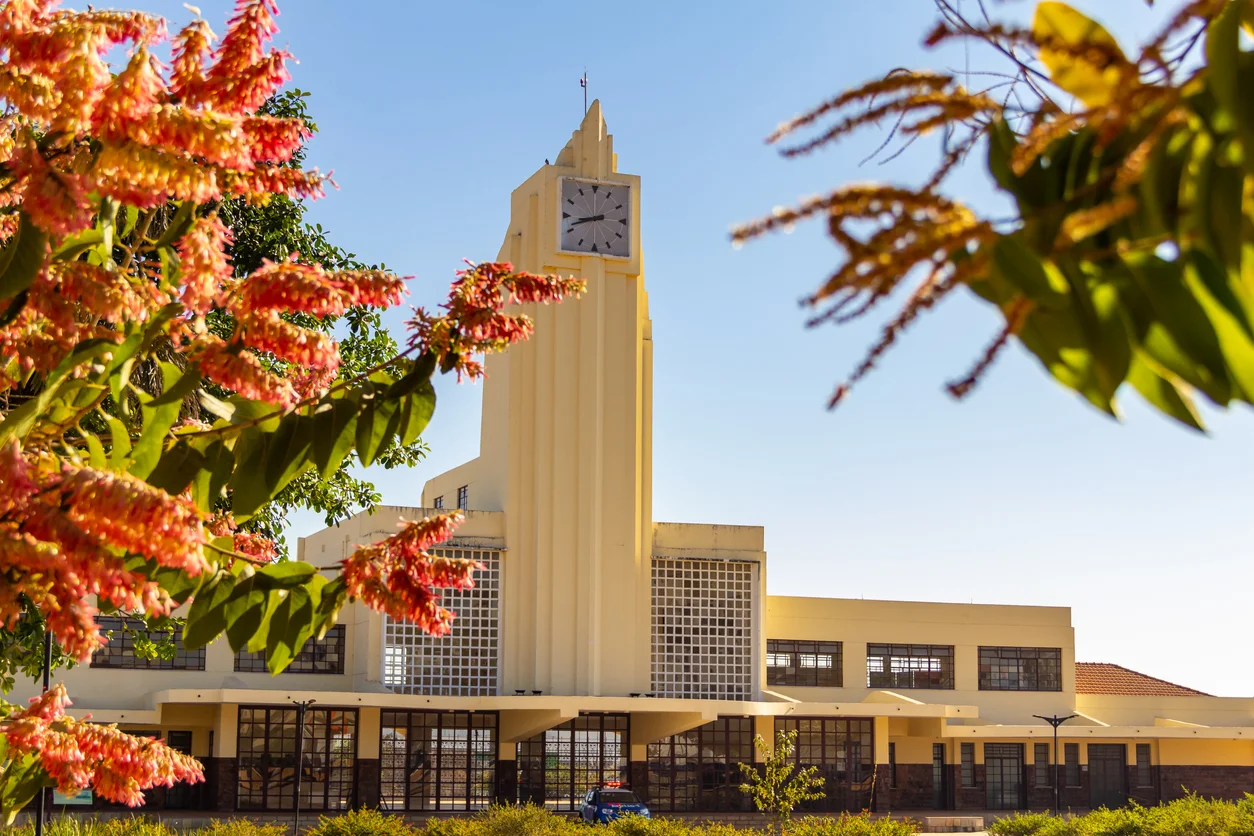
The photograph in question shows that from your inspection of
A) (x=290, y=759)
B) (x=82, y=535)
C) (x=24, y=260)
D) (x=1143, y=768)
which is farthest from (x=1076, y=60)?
(x=1143, y=768)

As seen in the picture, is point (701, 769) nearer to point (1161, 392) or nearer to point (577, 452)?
point (577, 452)

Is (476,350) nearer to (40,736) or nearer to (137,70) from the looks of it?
(137,70)

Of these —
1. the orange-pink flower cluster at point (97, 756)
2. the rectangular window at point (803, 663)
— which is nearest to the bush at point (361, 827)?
the rectangular window at point (803, 663)

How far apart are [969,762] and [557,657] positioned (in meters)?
14.8

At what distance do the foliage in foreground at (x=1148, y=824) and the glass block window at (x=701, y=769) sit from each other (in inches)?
364

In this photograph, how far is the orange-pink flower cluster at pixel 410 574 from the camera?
3.47 metres

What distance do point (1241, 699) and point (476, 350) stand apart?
154ft

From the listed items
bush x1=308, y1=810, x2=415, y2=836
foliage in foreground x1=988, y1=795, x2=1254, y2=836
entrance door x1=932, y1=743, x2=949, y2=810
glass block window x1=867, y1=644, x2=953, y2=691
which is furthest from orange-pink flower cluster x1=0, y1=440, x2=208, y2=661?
entrance door x1=932, y1=743, x2=949, y2=810

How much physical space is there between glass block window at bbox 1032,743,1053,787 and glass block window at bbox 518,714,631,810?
14.1 m

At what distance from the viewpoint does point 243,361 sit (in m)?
3.56

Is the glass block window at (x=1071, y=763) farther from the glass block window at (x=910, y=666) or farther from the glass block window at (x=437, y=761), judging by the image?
the glass block window at (x=437, y=761)

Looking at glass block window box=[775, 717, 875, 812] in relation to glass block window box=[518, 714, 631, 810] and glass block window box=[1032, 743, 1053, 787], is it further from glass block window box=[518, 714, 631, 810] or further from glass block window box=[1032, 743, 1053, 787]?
glass block window box=[1032, 743, 1053, 787]

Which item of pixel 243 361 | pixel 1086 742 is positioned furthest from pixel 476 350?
pixel 1086 742

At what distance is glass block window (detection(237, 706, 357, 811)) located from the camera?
3412 centimetres
